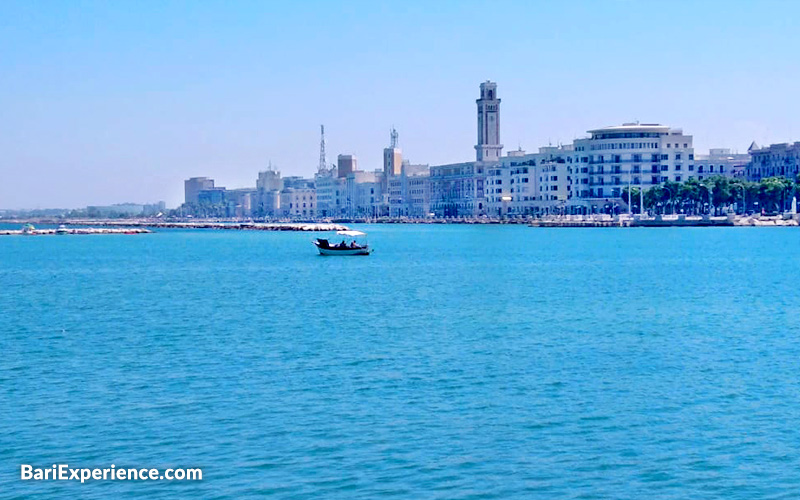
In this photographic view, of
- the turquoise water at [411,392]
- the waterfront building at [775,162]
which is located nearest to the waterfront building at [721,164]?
the waterfront building at [775,162]

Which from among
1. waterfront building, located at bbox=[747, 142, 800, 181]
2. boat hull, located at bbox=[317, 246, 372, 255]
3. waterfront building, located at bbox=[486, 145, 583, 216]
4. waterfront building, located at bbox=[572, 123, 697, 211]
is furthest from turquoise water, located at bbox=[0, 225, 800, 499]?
waterfront building, located at bbox=[486, 145, 583, 216]

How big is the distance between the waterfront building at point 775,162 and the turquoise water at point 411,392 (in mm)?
127034

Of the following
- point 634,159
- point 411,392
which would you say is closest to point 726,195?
point 634,159

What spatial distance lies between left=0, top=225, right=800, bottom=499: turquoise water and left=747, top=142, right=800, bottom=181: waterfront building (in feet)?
417

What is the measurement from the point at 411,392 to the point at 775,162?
163307 mm

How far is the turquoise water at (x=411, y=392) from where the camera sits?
19.0 meters

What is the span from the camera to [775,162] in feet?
587

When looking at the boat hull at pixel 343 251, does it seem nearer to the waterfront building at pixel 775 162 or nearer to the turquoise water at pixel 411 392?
the turquoise water at pixel 411 392

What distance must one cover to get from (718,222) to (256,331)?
4831 inches

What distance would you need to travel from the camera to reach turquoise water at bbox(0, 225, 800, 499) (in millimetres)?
19000

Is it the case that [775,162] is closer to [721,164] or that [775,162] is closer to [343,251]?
[721,164]

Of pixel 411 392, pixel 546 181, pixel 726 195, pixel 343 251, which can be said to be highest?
pixel 546 181

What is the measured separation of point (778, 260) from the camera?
259 feet

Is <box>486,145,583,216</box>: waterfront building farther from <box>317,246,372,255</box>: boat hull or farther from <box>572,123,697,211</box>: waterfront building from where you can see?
<box>317,246,372,255</box>: boat hull
